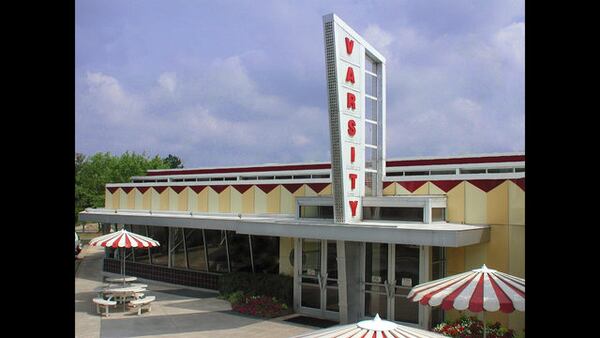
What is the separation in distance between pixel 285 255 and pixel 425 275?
21.7 ft

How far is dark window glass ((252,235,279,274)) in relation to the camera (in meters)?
21.8

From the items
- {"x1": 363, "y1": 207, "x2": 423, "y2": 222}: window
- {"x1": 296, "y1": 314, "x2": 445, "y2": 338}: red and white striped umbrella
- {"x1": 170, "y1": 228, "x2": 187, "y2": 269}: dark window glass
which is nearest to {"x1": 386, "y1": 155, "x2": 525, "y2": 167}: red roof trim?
{"x1": 363, "y1": 207, "x2": 423, "y2": 222}: window

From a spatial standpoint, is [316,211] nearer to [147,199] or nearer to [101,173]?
[147,199]

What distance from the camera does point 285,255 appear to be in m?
21.3

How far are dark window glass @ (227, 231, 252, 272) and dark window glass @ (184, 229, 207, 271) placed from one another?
71.4 inches

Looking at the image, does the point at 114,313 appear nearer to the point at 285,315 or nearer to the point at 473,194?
the point at 285,315

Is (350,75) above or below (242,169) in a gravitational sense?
above

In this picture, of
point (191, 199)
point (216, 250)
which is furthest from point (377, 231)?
point (191, 199)

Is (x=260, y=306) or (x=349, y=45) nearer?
(x=349, y=45)

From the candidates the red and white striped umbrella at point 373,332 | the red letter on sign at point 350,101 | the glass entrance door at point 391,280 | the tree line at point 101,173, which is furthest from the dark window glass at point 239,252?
the tree line at point 101,173

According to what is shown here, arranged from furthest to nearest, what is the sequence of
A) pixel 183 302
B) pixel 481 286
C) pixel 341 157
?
pixel 183 302
pixel 341 157
pixel 481 286
